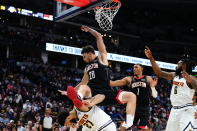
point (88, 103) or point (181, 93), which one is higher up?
point (181, 93)

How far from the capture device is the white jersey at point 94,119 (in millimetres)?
5641

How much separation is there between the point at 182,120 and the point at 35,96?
15.5m

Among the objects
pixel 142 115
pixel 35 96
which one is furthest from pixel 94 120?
pixel 35 96

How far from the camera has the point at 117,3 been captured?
397 inches

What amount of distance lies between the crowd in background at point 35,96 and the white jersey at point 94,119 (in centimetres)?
790

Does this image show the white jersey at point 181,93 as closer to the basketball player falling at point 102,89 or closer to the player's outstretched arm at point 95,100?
the basketball player falling at point 102,89

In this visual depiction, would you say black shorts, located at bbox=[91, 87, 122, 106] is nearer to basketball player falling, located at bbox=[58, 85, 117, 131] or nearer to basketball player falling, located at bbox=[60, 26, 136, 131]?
basketball player falling, located at bbox=[60, 26, 136, 131]

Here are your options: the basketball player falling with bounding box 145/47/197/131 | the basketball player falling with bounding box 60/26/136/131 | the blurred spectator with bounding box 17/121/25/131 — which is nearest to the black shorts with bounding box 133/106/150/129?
the basketball player falling with bounding box 145/47/197/131

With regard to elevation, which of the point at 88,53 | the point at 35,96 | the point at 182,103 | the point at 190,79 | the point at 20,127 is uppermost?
the point at 88,53

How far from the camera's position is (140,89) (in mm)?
8398

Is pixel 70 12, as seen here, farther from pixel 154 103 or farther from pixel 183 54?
pixel 183 54

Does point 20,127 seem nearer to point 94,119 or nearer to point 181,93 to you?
point 94,119

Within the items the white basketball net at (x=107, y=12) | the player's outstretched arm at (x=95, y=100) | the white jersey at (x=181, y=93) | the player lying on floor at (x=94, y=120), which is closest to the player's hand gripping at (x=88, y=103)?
the player's outstretched arm at (x=95, y=100)

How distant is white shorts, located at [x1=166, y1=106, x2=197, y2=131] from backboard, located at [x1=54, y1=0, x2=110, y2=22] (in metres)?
3.60
